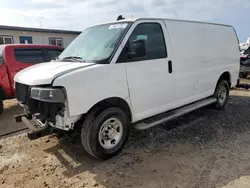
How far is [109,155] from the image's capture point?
12.0 feet

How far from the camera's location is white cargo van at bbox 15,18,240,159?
317cm

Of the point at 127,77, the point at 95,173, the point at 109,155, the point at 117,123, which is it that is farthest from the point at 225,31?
the point at 95,173

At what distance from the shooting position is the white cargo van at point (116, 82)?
317cm

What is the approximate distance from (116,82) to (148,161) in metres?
1.38

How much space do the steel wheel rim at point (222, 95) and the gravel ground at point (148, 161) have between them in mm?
1285

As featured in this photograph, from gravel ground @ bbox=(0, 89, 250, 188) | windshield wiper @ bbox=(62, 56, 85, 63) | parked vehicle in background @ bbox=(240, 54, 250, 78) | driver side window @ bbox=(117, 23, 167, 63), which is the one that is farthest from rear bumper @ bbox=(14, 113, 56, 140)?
parked vehicle in background @ bbox=(240, 54, 250, 78)

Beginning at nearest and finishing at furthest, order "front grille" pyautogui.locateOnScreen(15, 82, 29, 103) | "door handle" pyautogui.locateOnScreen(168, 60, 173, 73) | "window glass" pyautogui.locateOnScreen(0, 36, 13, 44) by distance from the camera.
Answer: "front grille" pyautogui.locateOnScreen(15, 82, 29, 103), "door handle" pyautogui.locateOnScreen(168, 60, 173, 73), "window glass" pyautogui.locateOnScreen(0, 36, 13, 44)

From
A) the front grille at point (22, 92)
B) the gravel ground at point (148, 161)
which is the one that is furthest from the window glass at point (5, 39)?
the front grille at point (22, 92)

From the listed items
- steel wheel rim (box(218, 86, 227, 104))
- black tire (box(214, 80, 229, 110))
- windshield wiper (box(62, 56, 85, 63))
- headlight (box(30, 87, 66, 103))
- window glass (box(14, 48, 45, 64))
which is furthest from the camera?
window glass (box(14, 48, 45, 64))

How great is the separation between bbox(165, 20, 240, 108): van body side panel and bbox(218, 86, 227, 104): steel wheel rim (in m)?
0.48

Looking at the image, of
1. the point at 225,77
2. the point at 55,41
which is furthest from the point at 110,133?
the point at 55,41

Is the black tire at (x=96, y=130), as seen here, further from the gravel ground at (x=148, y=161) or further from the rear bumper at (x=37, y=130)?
the rear bumper at (x=37, y=130)

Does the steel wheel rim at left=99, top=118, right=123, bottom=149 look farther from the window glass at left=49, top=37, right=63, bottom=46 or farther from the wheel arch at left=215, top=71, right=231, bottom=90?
the window glass at left=49, top=37, right=63, bottom=46

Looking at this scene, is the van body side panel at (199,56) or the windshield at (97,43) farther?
the van body side panel at (199,56)
